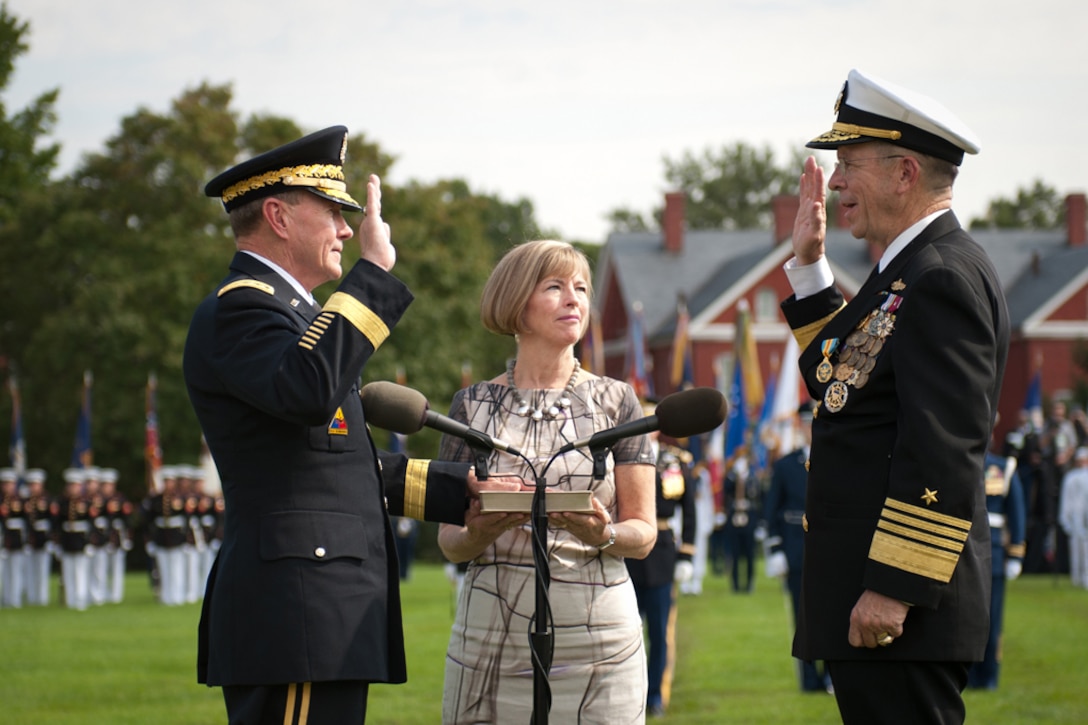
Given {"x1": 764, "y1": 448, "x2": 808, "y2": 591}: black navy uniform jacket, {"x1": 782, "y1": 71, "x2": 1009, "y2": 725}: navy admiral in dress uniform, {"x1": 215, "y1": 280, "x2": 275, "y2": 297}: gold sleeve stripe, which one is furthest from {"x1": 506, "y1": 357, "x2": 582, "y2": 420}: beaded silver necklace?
{"x1": 764, "y1": 448, "x2": 808, "y2": 591}: black navy uniform jacket

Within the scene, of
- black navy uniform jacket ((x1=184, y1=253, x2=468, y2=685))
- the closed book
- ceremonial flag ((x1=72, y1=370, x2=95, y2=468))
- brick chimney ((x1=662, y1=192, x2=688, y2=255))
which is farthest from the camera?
brick chimney ((x1=662, y1=192, x2=688, y2=255))

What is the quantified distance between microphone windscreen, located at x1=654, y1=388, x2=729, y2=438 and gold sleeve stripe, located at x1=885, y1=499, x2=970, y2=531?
555mm

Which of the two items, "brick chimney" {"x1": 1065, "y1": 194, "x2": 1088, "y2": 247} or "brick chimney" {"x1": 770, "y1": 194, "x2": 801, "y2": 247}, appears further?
"brick chimney" {"x1": 1065, "y1": 194, "x2": 1088, "y2": 247}

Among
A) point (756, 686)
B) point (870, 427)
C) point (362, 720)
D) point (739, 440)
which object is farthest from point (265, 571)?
point (739, 440)

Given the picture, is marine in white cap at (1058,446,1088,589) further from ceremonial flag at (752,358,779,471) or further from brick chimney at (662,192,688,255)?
brick chimney at (662,192,688,255)

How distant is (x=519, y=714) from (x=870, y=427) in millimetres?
1496

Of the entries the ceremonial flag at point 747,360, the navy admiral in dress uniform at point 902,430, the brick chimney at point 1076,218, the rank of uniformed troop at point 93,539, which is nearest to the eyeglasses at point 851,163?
the navy admiral in dress uniform at point 902,430

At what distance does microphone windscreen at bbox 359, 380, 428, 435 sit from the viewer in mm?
4031

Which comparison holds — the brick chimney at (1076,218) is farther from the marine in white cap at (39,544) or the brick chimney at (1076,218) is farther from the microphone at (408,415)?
the microphone at (408,415)

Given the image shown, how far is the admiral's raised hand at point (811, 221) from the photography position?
4840mm

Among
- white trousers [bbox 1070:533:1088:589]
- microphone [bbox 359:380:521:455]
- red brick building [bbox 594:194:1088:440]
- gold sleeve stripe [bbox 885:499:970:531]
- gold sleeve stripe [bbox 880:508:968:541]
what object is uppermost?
red brick building [bbox 594:194:1088:440]

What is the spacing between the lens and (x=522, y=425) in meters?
4.95

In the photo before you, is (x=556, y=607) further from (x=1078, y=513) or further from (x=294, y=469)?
(x=1078, y=513)

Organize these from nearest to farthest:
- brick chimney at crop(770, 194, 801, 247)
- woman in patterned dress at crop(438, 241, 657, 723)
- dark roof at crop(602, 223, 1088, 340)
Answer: woman in patterned dress at crop(438, 241, 657, 723) → dark roof at crop(602, 223, 1088, 340) → brick chimney at crop(770, 194, 801, 247)
